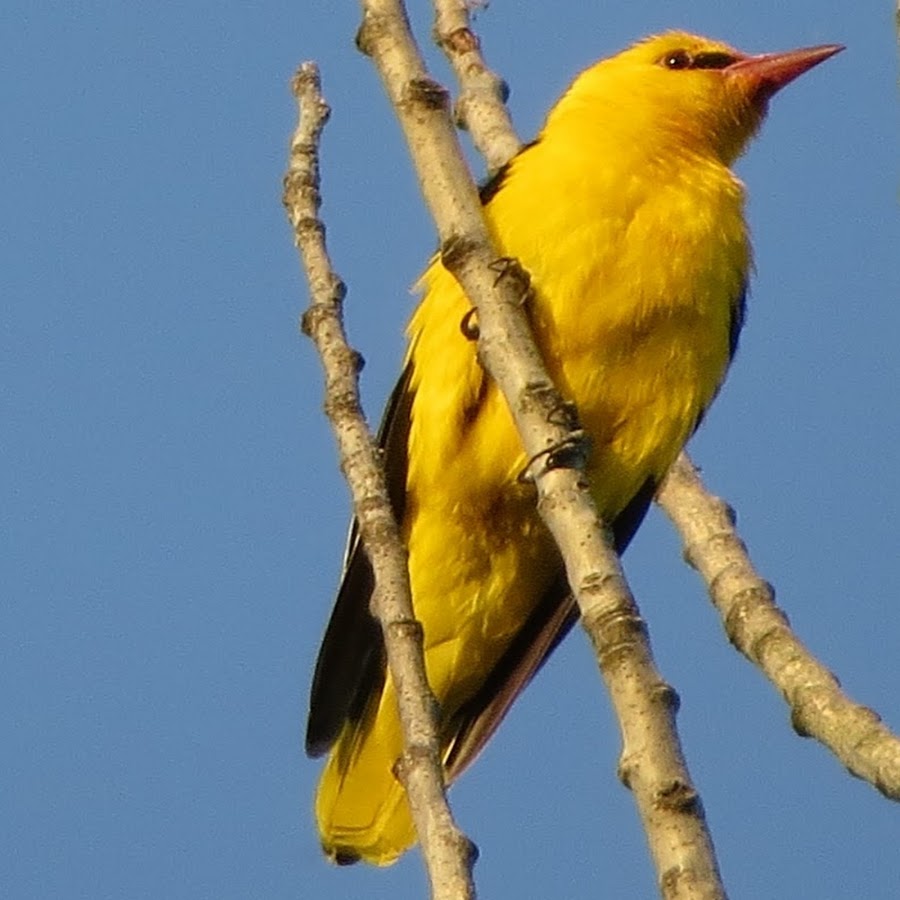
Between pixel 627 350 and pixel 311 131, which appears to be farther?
pixel 627 350

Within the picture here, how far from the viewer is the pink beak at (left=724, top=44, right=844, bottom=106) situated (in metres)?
5.59

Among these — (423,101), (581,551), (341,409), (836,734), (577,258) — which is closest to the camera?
(581,551)

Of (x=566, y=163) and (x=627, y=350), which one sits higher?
(x=566, y=163)

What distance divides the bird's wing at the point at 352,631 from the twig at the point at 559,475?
27.9 inches

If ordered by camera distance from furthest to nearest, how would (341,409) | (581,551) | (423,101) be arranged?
1. (423,101)
2. (341,409)
3. (581,551)

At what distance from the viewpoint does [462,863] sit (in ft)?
8.34

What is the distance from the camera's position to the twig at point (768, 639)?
3084 mm

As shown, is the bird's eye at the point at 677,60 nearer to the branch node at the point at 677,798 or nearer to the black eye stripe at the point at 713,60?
the black eye stripe at the point at 713,60

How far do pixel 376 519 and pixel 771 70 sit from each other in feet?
9.16

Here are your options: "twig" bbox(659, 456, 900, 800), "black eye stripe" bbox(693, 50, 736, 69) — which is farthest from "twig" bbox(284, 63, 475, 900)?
"black eye stripe" bbox(693, 50, 736, 69)

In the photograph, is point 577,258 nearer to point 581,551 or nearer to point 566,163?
point 566,163

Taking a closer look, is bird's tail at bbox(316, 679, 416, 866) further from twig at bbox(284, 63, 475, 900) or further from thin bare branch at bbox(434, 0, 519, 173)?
twig at bbox(284, 63, 475, 900)

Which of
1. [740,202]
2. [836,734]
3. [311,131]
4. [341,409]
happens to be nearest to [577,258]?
[740,202]

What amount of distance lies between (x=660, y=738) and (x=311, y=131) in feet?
5.38
